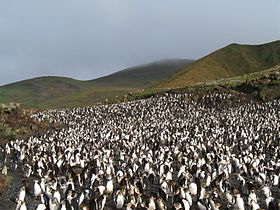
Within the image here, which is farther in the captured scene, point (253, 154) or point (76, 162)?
point (253, 154)

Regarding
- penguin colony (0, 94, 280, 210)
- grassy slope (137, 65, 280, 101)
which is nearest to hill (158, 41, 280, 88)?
grassy slope (137, 65, 280, 101)

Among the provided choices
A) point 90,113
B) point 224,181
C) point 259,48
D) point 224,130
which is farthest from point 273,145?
point 259,48

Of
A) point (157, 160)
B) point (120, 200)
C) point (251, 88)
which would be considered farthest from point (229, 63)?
point (120, 200)

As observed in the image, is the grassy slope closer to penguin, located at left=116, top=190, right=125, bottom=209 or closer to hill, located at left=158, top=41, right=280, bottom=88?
penguin, located at left=116, top=190, right=125, bottom=209

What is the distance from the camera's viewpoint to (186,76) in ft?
367

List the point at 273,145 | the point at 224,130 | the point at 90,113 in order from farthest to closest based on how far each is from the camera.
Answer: the point at 90,113
the point at 224,130
the point at 273,145

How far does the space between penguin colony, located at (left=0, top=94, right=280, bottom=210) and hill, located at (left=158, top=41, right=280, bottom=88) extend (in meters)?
62.6

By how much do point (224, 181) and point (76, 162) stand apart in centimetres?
821

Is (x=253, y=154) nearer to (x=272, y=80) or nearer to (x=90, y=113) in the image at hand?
(x=90, y=113)

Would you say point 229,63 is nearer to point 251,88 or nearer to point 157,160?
point 251,88

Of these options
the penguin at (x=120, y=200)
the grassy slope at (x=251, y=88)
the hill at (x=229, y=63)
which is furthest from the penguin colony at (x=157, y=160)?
the hill at (x=229, y=63)

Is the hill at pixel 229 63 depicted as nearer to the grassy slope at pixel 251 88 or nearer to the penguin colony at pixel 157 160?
the grassy slope at pixel 251 88

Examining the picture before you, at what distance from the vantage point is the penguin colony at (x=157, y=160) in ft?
52.6

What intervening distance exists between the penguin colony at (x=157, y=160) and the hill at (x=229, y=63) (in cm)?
6263
